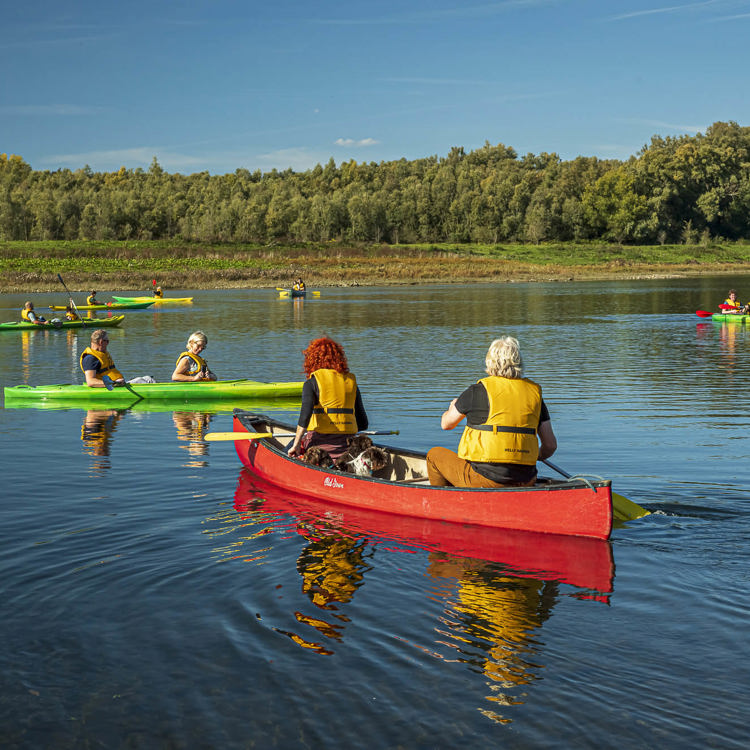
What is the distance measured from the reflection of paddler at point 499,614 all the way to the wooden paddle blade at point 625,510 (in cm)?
188

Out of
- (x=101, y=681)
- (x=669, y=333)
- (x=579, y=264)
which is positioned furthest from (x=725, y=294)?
(x=101, y=681)

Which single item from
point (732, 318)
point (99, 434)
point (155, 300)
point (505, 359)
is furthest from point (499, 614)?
point (155, 300)

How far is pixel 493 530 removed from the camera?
912cm

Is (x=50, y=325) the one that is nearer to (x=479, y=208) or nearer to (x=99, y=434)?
(x=99, y=434)

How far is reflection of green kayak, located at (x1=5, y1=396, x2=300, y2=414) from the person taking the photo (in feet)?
60.1

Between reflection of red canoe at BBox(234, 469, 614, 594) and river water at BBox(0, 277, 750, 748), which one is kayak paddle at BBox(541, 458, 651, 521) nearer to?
river water at BBox(0, 277, 750, 748)

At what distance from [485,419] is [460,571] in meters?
1.43

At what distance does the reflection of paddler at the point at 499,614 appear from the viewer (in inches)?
243

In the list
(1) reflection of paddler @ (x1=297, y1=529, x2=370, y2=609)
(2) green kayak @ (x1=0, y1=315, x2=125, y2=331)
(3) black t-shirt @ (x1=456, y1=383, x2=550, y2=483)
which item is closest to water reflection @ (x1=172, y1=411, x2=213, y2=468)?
(1) reflection of paddler @ (x1=297, y1=529, x2=370, y2=609)

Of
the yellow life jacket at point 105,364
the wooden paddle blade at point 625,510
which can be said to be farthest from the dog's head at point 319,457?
the yellow life jacket at point 105,364

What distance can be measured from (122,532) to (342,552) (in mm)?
2412

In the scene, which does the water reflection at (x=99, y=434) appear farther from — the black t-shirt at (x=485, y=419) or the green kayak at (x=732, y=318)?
the green kayak at (x=732, y=318)

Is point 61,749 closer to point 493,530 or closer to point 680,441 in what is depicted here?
point 493,530

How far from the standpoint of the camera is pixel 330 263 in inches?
3868
